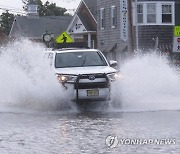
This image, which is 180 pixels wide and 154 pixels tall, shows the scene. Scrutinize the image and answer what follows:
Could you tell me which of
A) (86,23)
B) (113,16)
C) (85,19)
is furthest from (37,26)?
(113,16)

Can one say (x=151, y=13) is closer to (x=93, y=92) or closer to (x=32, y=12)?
(x=93, y=92)

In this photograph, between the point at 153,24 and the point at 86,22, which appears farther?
the point at 86,22

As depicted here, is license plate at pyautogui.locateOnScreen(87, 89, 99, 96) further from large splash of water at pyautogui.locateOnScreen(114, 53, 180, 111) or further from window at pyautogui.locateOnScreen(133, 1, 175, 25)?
window at pyautogui.locateOnScreen(133, 1, 175, 25)

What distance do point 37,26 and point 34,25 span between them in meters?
0.40

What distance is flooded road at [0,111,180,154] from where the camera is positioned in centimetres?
1048

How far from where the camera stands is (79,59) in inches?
722

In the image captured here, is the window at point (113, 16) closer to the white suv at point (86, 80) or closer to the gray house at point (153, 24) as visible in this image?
the gray house at point (153, 24)

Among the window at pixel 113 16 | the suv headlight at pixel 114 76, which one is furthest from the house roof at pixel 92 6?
the suv headlight at pixel 114 76

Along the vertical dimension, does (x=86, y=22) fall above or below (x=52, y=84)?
above

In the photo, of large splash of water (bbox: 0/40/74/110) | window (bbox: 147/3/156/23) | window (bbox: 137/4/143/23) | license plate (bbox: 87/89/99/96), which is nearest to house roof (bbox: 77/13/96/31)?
window (bbox: 137/4/143/23)

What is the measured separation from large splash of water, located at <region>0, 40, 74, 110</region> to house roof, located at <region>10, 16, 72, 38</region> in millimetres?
59537

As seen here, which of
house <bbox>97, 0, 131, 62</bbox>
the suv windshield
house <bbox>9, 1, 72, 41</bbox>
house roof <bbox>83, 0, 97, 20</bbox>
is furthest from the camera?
house <bbox>9, 1, 72, 41</bbox>

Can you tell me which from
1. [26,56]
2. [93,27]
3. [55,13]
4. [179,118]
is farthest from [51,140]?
[55,13]

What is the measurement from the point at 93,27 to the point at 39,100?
136ft
